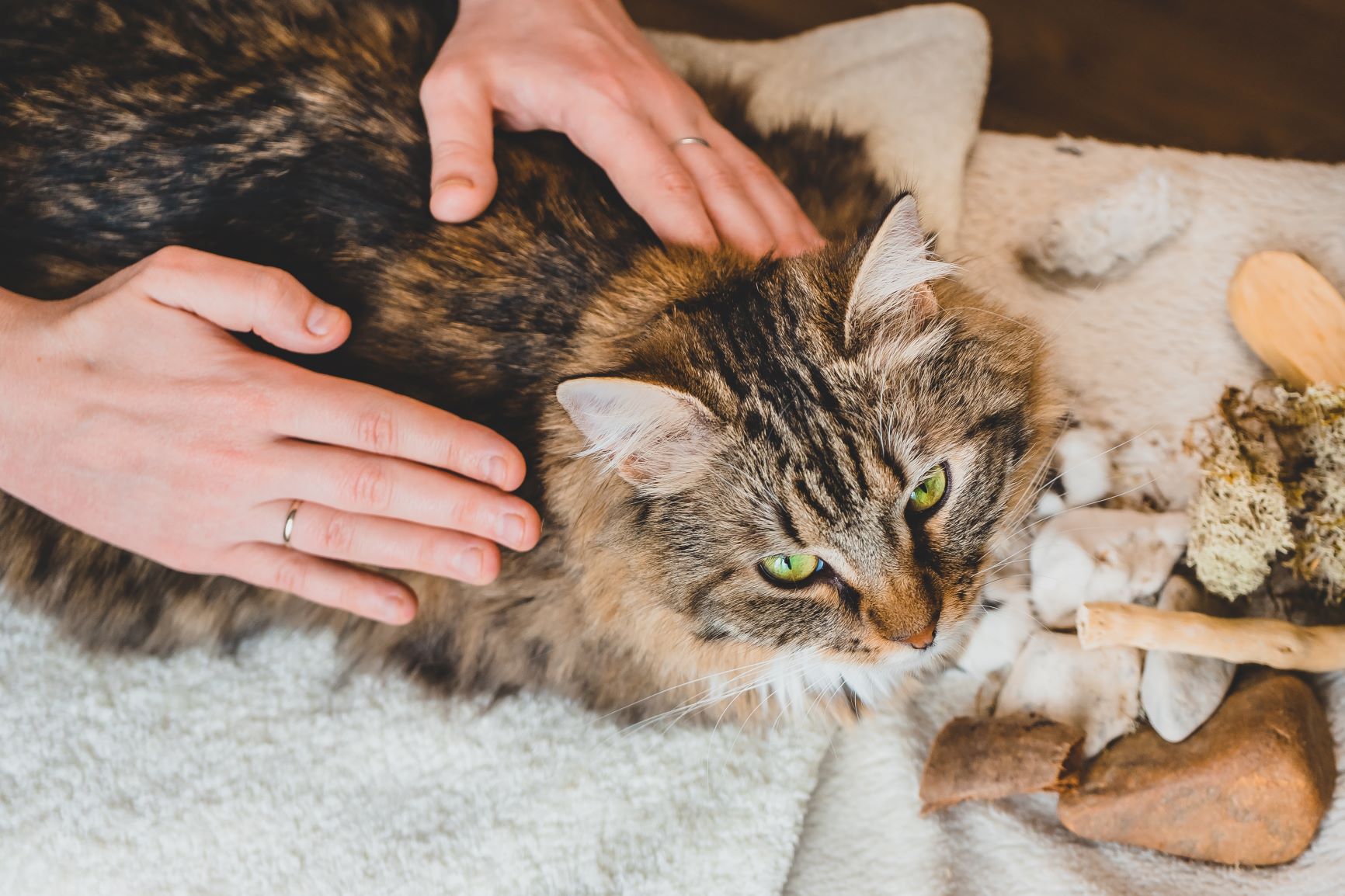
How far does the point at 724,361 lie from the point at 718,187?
347 millimetres

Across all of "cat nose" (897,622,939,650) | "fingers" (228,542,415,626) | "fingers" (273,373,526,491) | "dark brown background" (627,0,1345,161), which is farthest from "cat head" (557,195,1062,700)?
"dark brown background" (627,0,1345,161)

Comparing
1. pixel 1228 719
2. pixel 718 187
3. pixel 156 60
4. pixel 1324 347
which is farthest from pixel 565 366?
pixel 1324 347

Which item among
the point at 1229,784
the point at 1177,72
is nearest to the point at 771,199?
the point at 1229,784

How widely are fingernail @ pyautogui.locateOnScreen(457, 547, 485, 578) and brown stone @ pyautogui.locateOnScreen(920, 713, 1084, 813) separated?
0.63 metres

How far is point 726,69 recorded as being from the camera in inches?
69.2

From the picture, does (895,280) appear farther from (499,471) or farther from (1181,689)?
(1181,689)

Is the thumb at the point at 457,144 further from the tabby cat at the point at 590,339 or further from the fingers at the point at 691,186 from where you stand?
the fingers at the point at 691,186

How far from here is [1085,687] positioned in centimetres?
123

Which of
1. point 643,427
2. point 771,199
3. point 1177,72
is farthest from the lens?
point 1177,72

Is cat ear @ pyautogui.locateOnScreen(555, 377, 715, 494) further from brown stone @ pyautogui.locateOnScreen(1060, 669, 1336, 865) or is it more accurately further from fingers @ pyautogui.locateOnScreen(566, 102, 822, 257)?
brown stone @ pyautogui.locateOnScreen(1060, 669, 1336, 865)

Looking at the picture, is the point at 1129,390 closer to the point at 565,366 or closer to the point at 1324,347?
the point at 1324,347

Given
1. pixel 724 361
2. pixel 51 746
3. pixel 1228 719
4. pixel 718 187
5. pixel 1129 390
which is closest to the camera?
pixel 724 361

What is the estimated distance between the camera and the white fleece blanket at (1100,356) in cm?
122

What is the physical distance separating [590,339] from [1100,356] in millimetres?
874
